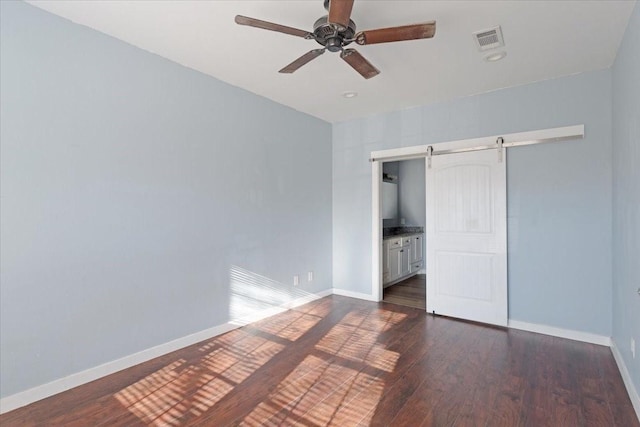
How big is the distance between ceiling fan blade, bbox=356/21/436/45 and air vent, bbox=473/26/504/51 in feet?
2.75

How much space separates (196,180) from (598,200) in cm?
396

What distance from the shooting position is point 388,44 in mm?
2746

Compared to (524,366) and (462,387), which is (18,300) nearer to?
(462,387)

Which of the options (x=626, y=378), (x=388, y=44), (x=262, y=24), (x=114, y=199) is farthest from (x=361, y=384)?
(x=388, y=44)

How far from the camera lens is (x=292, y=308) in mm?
4375

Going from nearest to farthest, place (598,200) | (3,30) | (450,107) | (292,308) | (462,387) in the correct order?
(3,30) < (462,387) < (598,200) < (450,107) < (292,308)

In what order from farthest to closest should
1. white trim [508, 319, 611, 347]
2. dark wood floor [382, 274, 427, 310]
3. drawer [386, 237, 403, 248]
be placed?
drawer [386, 237, 403, 248], dark wood floor [382, 274, 427, 310], white trim [508, 319, 611, 347]

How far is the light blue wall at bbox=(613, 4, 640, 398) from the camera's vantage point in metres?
2.15

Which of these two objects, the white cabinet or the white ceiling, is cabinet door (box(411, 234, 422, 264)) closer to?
the white cabinet

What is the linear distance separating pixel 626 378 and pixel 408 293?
2.87 m

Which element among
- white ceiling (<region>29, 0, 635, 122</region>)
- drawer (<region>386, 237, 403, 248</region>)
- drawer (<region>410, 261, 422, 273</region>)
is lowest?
drawer (<region>410, 261, 422, 273</region>)

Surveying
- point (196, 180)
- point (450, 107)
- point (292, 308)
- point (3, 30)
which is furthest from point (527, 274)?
point (3, 30)

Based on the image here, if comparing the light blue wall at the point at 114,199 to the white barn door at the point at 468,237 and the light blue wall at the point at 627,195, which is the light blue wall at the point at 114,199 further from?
the light blue wall at the point at 627,195

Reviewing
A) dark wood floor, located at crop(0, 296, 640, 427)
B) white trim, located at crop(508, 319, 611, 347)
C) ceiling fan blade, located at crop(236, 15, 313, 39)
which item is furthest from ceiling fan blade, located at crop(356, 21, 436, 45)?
white trim, located at crop(508, 319, 611, 347)
